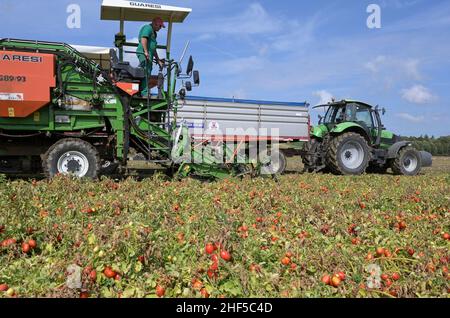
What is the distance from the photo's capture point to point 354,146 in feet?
42.4

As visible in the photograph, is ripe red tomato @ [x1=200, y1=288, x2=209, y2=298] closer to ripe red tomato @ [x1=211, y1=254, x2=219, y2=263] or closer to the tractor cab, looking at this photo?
ripe red tomato @ [x1=211, y1=254, x2=219, y2=263]

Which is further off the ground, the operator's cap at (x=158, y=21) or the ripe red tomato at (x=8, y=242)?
the operator's cap at (x=158, y=21)

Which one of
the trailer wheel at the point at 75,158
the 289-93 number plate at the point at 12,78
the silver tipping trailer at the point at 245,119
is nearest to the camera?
the 289-93 number plate at the point at 12,78

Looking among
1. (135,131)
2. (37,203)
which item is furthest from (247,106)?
(37,203)

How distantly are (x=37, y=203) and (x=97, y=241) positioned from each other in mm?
2010

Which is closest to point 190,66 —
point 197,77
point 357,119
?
point 197,77

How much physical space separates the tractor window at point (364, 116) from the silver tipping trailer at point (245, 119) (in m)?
1.54

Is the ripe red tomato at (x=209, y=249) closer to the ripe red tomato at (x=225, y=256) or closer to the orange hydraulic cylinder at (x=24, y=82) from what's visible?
the ripe red tomato at (x=225, y=256)

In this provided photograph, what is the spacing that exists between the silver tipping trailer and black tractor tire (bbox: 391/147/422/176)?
298cm

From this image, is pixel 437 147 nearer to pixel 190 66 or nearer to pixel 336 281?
pixel 190 66

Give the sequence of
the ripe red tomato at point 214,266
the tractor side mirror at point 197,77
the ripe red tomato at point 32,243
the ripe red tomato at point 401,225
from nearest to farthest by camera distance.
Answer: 1. the ripe red tomato at point 214,266
2. the ripe red tomato at point 32,243
3. the ripe red tomato at point 401,225
4. the tractor side mirror at point 197,77

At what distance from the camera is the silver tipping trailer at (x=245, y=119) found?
40.6ft

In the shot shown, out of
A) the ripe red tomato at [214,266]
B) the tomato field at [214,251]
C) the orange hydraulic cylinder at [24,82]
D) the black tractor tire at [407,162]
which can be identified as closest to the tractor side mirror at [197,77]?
the orange hydraulic cylinder at [24,82]

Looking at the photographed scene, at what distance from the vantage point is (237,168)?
9109mm
